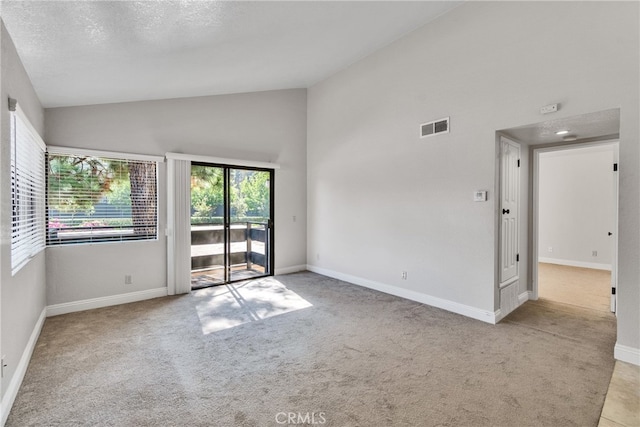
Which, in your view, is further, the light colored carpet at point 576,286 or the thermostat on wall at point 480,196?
the light colored carpet at point 576,286

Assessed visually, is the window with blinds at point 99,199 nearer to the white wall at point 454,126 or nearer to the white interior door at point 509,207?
the white wall at point 454,126

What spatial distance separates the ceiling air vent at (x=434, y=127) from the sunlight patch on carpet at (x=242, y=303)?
285cm

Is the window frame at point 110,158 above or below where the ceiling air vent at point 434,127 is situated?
below

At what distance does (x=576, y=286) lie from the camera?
503 centimetres

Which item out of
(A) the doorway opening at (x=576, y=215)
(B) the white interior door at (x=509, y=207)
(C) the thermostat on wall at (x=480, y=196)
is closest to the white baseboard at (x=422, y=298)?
(B) the white interior door at (x=509, y=207)

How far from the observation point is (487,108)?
3.52m

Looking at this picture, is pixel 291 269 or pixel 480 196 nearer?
pixel 480 196

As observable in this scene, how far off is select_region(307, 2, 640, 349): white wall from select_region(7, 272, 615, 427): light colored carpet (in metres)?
0.69

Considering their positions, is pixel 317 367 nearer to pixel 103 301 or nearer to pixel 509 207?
pixel 509 207

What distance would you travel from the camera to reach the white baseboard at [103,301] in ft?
12.3

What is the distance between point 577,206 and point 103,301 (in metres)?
9.09

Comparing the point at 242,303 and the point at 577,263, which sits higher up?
the point at 577,263

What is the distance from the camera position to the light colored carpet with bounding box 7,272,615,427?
200cm

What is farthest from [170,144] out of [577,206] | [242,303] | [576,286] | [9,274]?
[577,206]
